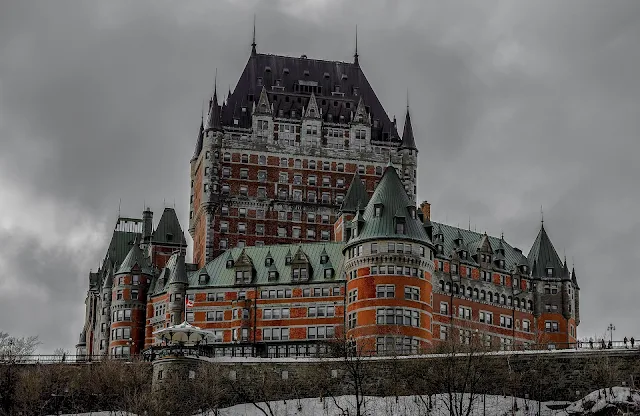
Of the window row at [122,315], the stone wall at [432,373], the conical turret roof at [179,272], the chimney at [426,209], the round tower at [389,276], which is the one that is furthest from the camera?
the window row at [122,315]

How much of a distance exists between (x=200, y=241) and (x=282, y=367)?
2225 inches

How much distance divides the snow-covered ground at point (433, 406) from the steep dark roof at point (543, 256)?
162 feet

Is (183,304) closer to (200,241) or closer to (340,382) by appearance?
(200,241)

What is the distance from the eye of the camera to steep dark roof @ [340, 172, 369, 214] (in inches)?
7096

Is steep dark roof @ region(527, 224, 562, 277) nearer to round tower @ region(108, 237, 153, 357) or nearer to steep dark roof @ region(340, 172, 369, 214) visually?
steep dark roof @ region(340, 172, 369, 214)

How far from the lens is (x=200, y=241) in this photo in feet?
636

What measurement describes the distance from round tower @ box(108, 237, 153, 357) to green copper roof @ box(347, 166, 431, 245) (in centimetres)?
3534

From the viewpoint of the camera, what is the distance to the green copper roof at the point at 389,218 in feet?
521

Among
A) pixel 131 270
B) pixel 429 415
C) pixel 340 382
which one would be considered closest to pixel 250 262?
pixel 131 270

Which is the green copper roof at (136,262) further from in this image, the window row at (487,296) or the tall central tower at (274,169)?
the window row at (487,296)

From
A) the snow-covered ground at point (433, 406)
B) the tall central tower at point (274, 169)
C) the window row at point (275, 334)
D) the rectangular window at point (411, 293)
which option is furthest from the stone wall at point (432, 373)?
the tall central tower at point (274, 169)

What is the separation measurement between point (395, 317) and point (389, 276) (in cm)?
516

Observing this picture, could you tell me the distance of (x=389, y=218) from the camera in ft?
525

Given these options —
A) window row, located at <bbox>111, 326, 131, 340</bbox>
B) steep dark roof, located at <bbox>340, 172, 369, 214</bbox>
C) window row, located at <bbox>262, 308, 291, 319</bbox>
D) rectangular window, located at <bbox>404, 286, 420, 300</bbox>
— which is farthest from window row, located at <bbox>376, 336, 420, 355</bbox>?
window row, located at <bbox>111, 326, 131, 340</bbox>
